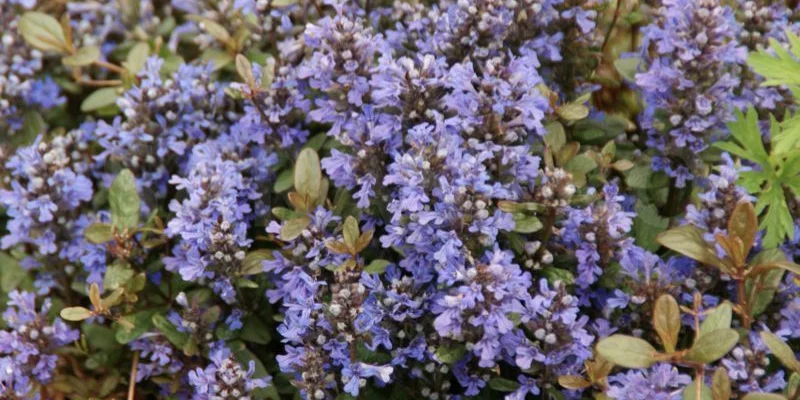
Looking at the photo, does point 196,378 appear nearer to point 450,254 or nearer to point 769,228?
point 450,254

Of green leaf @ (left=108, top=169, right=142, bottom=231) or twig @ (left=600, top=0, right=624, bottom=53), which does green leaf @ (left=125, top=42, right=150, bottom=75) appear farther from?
twig @ (left=600, top=0, right=624, bottom=53)

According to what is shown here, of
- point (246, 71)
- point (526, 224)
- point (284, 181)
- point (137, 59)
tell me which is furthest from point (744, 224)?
point (137, 59)

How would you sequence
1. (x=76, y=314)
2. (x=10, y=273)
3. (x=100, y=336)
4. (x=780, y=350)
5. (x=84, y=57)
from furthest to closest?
(x=84, y=57)
(x=10, y=273)
(x=100, y=336)
(x=76, y=314)
(x=780, y=350)

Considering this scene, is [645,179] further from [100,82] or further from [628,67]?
[100,82]

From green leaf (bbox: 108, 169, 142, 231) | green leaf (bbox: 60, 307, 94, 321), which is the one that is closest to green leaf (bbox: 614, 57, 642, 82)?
green leaf (bbox: 108, 169, 142, 231)

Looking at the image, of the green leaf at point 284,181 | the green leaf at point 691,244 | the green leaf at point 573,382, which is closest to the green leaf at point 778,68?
the green leaf at point 691,244

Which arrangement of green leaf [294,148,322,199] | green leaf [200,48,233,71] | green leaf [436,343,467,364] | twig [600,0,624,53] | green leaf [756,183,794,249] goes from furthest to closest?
green leaf [200,48,233,71], twig [600,0,624,53], green leaf [294,148,322,199], green leaf [756,183,794,249], green leaf [436,343,467,364]
